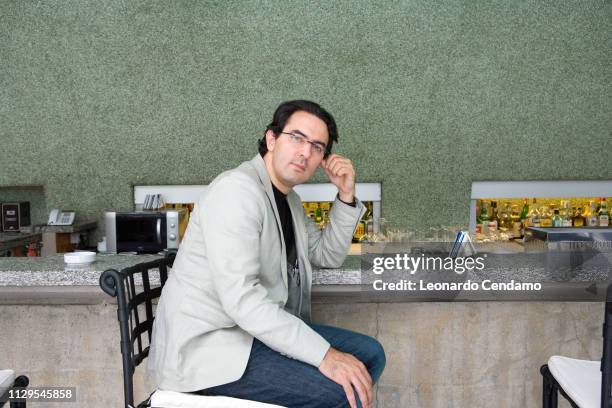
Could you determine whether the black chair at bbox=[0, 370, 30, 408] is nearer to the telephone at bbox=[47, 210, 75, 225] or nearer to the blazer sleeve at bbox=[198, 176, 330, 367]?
the blazer sleeve at bbox=[198, 176, 330, 367]

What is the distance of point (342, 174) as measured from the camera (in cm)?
187

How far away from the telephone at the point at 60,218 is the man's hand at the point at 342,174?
339 centimetres

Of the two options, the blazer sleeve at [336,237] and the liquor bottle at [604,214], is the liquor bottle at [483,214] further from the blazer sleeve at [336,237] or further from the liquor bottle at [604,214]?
the blazer sleeve at [336,237]

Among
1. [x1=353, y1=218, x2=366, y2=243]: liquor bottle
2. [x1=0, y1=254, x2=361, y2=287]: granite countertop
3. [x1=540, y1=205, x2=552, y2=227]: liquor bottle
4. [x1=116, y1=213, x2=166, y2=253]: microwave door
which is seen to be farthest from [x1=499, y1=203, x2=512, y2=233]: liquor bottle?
[x1=0, y1=254, x2=361, y2=287]: granite countertop

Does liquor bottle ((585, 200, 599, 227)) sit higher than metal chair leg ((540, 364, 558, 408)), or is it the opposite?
liquor bottle ((585, 200, 599, 227))

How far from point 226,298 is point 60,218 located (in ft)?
12.3

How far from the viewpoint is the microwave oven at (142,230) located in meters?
4.41

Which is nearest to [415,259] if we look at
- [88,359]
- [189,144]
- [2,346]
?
[88,359]

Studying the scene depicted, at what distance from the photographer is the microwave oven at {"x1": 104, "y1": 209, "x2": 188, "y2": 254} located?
441 centimetres

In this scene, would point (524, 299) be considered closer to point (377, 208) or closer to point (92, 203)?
point (377, 208)

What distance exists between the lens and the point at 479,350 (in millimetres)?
2178

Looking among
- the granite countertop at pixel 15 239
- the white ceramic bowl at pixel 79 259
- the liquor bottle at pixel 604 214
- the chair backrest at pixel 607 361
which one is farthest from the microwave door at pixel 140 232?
the liquor bottle at pixel 604 214

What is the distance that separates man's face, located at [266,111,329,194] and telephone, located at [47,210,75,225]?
3.49 metres

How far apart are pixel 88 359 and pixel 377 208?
308 cm
